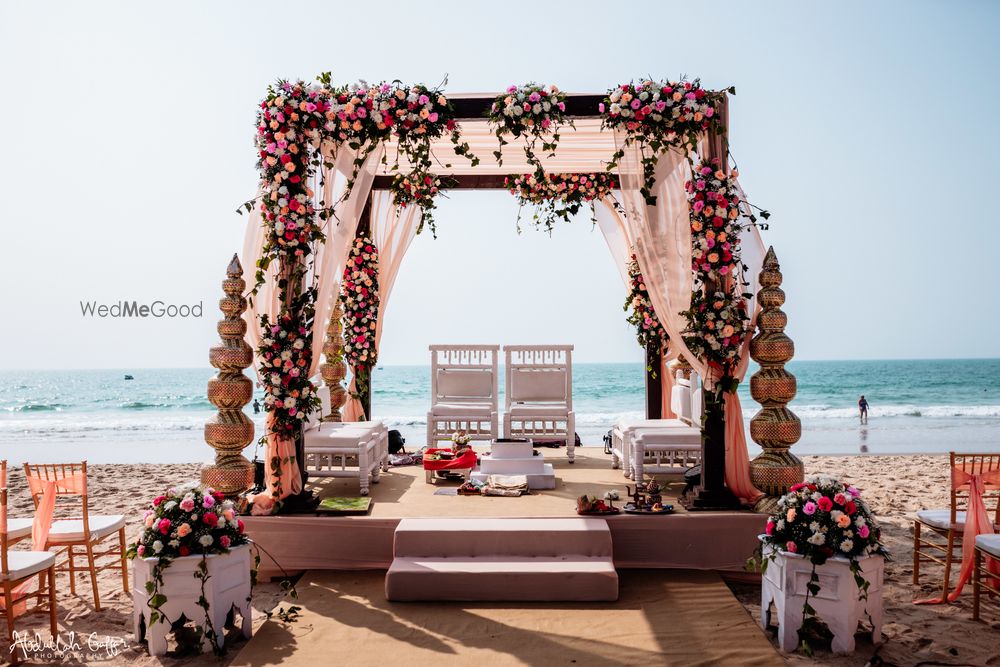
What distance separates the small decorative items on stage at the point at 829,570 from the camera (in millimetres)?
3291

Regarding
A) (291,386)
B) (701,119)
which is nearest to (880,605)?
(701,119)

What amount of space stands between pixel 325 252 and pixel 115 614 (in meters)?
2.65

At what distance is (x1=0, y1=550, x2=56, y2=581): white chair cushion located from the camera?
326 centimetres

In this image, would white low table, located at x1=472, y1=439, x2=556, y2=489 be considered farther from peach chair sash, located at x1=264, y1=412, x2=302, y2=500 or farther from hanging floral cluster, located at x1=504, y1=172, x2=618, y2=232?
hanging floral cluster, located at x1=504, y1=172, x2=618, y2=232

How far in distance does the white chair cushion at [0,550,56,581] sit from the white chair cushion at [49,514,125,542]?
1.39ft

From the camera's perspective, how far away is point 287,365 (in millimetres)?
4711

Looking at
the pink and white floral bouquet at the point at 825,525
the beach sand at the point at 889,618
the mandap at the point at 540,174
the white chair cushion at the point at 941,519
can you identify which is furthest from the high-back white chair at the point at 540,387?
the pink and white floral bouquet at the point at 825,525

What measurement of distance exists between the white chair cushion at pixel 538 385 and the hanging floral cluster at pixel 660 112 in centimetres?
266

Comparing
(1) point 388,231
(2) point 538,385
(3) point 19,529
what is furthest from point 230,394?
(1) point 388,231

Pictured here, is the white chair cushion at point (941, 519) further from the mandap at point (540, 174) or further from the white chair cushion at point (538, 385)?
the white chair cushion at point (538, 385)

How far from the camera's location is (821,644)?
11.1 ft

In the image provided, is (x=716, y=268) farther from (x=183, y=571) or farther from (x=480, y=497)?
(x=183, y=571)

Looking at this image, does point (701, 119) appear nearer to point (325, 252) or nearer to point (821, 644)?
point (325, 252)

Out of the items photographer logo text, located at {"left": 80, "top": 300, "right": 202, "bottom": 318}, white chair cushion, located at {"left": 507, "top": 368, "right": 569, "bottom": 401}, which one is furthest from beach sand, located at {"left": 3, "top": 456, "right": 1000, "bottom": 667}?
photographer logo text, located at {"left": 80, "top": 300, "right": 202, "bottom": 318}
